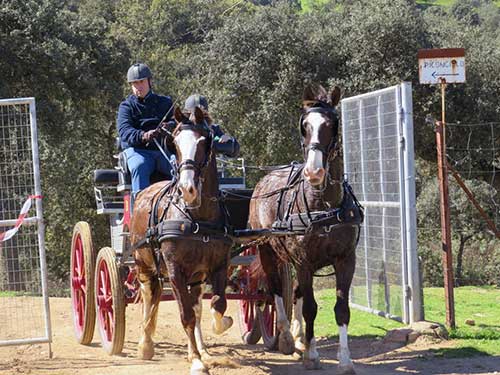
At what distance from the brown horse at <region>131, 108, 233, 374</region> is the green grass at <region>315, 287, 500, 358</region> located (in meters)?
2.58

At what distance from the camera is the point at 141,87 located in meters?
8.85

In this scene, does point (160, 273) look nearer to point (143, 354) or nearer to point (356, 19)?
point (143, 354)

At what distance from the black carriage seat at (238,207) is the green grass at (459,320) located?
2.28 metres

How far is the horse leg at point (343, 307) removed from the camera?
7.15 meters

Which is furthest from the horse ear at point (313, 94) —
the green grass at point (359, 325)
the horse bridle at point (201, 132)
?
the green grass at point (359, 325)

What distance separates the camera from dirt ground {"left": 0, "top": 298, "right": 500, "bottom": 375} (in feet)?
24.6

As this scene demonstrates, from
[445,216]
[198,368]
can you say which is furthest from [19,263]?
[445,216]

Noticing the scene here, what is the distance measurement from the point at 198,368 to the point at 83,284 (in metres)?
3.34

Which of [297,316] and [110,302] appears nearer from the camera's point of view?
[297,316]

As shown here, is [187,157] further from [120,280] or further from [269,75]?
[269,75]

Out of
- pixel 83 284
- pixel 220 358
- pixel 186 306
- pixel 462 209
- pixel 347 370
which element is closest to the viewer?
pixel 186 306

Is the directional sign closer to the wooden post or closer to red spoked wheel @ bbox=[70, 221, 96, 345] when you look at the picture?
the wooden post

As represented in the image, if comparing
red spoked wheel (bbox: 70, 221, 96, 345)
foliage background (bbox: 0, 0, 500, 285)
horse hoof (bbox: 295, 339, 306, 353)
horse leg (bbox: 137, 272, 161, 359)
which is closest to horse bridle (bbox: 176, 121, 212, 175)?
horse leg (bbox: 137, 272, 161, 359)

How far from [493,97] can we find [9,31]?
12.2m
